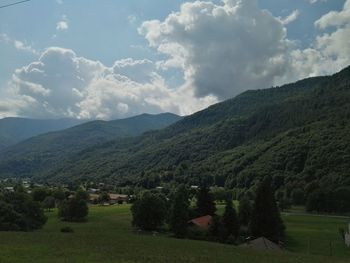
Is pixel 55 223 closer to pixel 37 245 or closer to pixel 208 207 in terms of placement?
pixel 208 207

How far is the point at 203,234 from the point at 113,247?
27.5m

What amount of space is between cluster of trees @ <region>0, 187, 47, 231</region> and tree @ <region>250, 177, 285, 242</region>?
130ft

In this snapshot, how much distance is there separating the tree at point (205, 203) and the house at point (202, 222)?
23.6 feet

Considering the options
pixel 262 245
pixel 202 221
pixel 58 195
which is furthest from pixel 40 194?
pixel 262 245

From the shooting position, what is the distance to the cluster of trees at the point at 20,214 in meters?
77.9

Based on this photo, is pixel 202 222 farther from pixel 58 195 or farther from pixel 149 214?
pixel 58 195

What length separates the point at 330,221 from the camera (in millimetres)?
101438

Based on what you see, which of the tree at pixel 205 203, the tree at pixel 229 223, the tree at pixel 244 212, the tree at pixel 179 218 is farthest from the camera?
the tree at pixel 205 203

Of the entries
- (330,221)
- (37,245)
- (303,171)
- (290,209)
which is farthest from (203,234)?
(303,171)

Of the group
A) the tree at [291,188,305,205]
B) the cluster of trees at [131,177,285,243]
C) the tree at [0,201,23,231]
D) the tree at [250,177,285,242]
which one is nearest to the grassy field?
the tree at [250,177,285,242]

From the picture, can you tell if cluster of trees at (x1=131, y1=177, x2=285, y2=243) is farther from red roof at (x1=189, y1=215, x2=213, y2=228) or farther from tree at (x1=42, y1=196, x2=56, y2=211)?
tree at (x1=42, y1=196, x2=56, y2=211)

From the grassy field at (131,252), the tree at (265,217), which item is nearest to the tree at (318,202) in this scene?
the grassy field at (131,252)

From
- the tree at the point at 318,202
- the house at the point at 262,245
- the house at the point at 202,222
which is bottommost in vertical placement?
the house at the point at 262,245

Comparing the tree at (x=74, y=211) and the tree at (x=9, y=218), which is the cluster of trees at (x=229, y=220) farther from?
the tree at (x=74, y=211)
